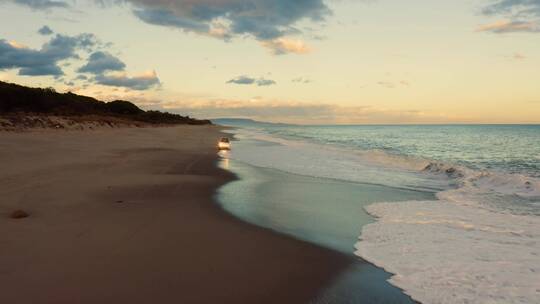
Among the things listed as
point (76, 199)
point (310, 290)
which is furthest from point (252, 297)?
point (76, 199)

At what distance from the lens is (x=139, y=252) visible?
7832 millimetres

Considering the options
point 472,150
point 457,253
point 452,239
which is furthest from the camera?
point 472,150

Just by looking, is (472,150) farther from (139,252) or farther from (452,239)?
(139,252)

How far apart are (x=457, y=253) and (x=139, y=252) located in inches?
240

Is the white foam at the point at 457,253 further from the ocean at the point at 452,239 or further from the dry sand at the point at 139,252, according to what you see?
the dry sand at the point at 139,252

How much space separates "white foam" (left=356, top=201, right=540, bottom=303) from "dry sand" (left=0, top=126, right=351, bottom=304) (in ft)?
4.11

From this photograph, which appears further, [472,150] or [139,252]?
[472,150]

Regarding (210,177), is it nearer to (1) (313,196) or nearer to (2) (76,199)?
(1) (313,196)

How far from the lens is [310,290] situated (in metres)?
6.48

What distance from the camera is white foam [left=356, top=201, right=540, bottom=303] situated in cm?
659

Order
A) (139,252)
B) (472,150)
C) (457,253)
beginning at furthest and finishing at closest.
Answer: (472,150) < (457,253) < (139,252)

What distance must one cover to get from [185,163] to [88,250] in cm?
1703

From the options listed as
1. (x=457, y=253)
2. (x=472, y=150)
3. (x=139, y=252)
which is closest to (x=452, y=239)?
(x=457, y=253)

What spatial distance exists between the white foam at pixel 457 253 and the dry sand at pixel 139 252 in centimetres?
125
